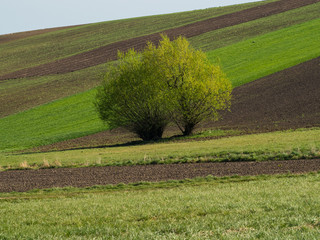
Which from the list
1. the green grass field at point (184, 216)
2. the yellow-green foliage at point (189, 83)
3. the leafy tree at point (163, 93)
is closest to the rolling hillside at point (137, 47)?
the yellow-green foliage at point (189, 83)

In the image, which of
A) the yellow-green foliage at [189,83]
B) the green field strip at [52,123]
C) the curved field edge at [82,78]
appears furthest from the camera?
the curved field edge at [82,78]

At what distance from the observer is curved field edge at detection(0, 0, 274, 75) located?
105125mm

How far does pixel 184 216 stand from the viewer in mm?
11945

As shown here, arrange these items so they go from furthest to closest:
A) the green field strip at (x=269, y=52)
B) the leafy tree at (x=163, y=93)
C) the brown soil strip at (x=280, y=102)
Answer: the green field strip at (x=269, y=52) → the brown soil strip at (x=280, y=102) → the leafy tree at (x=163, y=93)

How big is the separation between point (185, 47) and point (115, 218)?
3628 cm

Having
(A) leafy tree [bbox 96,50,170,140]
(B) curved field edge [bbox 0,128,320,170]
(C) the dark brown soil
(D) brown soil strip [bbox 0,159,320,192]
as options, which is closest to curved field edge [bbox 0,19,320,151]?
(C) the dark brown soil

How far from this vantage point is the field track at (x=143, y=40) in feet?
302

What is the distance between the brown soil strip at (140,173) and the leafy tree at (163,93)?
1750 centimetres

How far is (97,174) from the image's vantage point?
26.3 metres

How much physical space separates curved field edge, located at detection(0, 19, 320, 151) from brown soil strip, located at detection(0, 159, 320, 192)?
85.2 feet

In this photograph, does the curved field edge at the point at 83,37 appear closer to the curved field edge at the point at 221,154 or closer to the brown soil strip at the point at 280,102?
the brown soil strip at the point at 280,102

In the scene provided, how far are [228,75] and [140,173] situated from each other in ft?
158

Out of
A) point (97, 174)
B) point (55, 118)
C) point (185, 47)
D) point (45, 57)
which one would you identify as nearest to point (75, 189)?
point (97, 174)

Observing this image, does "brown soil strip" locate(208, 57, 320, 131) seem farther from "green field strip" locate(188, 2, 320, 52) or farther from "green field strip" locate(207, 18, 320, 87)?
"green field strip" locate(188, 2, 320, 52)
